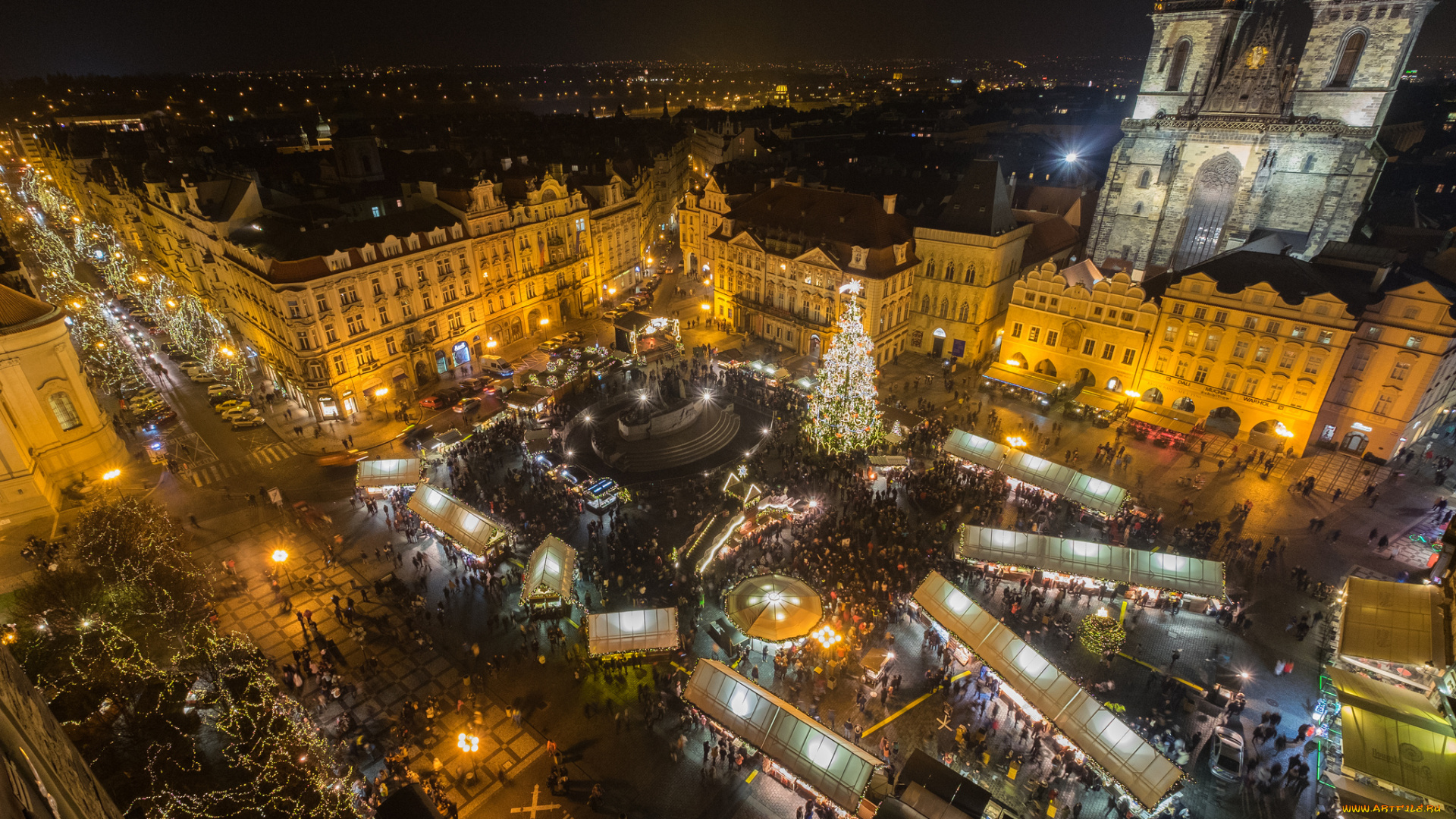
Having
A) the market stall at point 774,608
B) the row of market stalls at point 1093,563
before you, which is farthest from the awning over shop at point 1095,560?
the market stall at point 774,608

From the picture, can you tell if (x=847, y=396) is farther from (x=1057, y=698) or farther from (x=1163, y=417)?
(x=1163, y=417)

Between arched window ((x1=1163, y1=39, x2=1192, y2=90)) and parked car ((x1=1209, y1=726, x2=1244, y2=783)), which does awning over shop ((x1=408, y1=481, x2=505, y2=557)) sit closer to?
parked car ((x1=1209, y1=726, x2=1244, y2=783))

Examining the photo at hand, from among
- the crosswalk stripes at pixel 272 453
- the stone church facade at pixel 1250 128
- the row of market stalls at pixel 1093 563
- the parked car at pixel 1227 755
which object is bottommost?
the crosswalk stripes at pixel 272 453

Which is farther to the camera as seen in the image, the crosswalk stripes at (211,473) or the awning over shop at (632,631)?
the crosswalk stripes at (211,473)

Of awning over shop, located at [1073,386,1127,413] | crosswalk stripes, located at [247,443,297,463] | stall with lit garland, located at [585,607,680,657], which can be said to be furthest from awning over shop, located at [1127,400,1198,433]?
crosswalk stripes, located at [247,443,297,463]

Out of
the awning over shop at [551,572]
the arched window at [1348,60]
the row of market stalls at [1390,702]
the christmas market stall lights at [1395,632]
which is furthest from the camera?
the arched window at [1348,60]

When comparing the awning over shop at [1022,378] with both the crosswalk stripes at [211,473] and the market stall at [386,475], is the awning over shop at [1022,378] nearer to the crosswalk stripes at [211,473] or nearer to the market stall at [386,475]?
the market stall at [386,475]

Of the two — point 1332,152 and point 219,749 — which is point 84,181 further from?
point 1332,152

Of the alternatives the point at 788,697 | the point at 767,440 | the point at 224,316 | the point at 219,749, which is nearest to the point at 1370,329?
the point at 767,440
